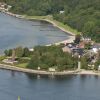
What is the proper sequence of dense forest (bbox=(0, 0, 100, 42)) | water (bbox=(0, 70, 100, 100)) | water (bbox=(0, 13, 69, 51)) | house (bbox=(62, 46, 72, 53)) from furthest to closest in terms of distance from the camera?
dense forest (bbox=(0, 0, 100, 42)), water (bbox=(0, 13, 69, 51)), house (bbox=(62, 46, 72, 53)), water (bbox=(0, 70, 100, 100))

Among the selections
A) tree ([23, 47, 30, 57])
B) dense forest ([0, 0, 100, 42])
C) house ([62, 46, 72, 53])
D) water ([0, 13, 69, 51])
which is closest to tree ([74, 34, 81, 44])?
dense forest ([0, 0, 100, 42])

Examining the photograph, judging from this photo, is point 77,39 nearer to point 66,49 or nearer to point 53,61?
point 66,49

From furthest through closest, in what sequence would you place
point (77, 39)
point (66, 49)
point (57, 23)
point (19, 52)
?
1. point (57, 23)
2. point (77, 39)
3. point (66, 49)
4. point (19, 52)

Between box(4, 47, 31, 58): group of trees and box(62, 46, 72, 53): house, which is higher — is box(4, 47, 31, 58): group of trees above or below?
below

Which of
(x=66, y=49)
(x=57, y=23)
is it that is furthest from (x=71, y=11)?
(x=66, y=49)

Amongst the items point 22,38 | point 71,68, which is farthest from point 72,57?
point 22,38

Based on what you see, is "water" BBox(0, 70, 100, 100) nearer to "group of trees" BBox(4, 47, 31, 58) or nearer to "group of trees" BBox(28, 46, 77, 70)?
"group of trees" BBox(28, 46, 77, 70)
